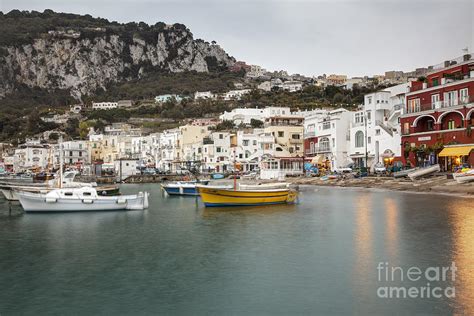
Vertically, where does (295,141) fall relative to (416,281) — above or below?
above

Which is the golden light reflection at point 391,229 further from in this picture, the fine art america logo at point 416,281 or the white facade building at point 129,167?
the white facade building at point 129,167

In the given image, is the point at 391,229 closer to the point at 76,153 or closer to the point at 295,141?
the point at 295,141

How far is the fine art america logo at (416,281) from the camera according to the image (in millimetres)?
13633

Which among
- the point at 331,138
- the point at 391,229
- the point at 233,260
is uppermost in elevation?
the point at 331,138

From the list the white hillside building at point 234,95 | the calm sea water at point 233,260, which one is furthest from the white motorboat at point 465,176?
the white hillside building at point 234,95

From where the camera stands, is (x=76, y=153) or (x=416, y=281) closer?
(x=416, y=281)

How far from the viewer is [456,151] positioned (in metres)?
49.3

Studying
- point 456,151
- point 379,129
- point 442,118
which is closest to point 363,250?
point 456,151

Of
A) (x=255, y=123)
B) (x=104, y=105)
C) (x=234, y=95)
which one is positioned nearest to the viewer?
(x=255, y=123)

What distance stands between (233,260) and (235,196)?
18.0m

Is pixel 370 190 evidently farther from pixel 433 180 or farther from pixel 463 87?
pixel 463 87

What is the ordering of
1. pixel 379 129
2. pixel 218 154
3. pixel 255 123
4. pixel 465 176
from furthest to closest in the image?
pixel 255 123 → pixel 218 154 → pixel 379 129 → pixel 465 176

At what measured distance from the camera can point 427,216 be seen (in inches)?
1122

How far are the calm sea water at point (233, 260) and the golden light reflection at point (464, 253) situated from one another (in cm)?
5
